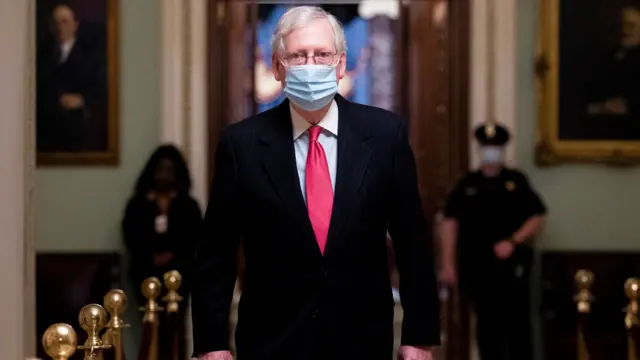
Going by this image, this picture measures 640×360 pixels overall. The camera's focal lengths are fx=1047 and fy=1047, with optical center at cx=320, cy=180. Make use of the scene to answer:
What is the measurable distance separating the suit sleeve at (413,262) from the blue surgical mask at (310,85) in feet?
0.78

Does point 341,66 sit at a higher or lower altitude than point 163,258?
higher

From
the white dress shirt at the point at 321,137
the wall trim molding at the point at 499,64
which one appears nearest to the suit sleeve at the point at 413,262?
the white dress shirt at the point at 321,137

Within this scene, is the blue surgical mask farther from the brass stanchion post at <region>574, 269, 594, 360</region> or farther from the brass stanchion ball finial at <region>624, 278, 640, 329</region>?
the brass stanchion post at <region>574, 269, 594, 360</region>

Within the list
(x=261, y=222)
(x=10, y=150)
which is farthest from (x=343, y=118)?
(x=10, y=150)

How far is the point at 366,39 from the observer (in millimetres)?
14680

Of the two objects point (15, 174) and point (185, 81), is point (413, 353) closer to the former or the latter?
point (15, 174)

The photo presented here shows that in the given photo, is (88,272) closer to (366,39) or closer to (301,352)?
(301,352)

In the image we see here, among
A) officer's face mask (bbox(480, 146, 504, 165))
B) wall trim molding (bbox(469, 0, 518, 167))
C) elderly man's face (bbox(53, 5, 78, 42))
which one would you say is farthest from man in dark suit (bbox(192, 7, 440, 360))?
elderly man's face (bbox(53, 5, 78, 42))

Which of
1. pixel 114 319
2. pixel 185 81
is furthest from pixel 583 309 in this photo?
pixel 185 81

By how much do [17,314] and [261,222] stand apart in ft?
6.89

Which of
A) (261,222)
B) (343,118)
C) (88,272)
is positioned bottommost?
(88,272)

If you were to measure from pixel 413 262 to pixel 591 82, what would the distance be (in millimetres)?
5120

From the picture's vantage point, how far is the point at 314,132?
108 inches

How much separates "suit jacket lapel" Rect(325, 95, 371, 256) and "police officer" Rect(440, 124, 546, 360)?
14.0 feet
